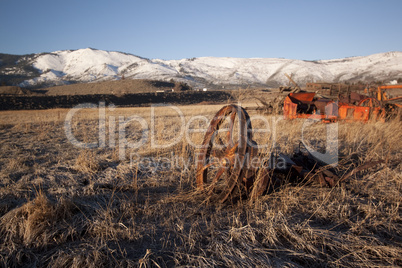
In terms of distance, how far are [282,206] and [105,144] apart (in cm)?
461

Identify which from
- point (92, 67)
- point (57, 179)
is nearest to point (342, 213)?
point (57, 179)

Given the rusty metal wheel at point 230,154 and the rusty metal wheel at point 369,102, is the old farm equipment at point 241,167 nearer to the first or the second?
the rusty metal wheel at point 230,154

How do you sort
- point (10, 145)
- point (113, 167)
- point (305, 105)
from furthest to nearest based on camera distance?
point (305, 105) < point (10, 145) < point (113, 167)

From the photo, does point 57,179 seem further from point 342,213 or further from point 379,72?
point 379,72

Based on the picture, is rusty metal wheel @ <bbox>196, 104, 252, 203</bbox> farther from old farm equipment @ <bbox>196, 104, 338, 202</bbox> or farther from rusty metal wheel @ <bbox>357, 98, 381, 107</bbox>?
rusty metal wheel @ <bbox>357, 98, 381, 107</bbox>

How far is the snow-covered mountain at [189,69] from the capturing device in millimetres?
61375

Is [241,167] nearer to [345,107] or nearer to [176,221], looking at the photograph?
[176,221]

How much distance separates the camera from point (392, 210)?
2.60 meters

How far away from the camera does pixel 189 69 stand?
8956 centimetres

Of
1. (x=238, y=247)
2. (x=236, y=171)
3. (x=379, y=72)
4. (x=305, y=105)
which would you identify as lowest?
(x=238, y=247)

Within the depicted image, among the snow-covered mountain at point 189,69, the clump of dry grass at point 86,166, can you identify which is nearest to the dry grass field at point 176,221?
the clump of dry grass at point 86,166

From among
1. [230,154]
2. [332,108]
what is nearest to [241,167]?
[230,154]

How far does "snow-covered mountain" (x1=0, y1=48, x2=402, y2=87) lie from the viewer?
61.4 m

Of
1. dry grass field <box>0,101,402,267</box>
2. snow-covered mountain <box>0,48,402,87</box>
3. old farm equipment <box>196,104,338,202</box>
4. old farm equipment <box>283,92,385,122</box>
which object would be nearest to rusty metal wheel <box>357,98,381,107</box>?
old farm equipment <box>283,92,385,122</box>
